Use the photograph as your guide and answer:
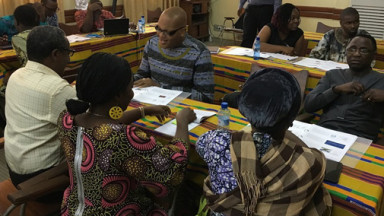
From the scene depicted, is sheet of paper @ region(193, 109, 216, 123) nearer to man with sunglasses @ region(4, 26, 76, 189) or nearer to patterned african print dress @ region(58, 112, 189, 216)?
patterned african print dress @ region(58, 112, 189, 216)

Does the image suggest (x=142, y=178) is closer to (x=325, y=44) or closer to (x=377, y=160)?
(x=377, y=160)

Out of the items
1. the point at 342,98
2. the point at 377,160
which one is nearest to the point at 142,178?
the point at 377,160

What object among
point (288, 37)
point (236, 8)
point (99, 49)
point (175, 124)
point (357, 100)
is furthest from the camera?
point (236, 8)

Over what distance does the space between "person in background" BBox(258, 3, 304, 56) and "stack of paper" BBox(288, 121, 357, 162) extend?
1923 millimetres

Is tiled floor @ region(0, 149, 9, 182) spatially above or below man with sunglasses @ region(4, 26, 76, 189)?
below

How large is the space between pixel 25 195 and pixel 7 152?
488mm

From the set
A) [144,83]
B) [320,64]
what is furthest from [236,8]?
[144,83]

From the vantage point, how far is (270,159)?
1064 mm

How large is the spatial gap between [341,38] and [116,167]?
2889mm

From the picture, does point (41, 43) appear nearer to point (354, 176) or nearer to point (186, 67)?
point (186, 67)

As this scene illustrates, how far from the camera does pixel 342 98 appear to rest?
7.42 ft

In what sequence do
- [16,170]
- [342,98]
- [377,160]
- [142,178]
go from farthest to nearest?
1. [342,98]
2. [16,170]
3. [377,160]
4. [142,178]

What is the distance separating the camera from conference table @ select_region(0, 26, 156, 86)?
3.33m

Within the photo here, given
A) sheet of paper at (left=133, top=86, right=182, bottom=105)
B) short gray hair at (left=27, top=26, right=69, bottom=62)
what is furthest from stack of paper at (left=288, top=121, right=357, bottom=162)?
short gray hair at (left=27, top=26, right=69, bottom=62)
